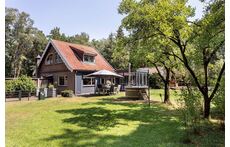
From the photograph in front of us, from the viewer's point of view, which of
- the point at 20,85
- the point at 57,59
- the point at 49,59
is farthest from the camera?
the point at 49,59

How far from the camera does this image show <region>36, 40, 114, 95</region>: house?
80.0ft

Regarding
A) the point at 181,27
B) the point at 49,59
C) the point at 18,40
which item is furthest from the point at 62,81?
the point at 18,40

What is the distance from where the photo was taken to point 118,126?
9391mm

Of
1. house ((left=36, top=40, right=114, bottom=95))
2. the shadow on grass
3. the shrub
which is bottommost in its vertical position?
the shadow on grass

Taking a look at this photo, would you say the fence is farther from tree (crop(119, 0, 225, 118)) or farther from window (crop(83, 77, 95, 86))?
tree (crop(119, 0, 225, 118))

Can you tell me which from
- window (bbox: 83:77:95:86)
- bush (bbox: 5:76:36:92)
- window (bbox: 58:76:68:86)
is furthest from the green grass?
window (bbox: 83:77:95:86)

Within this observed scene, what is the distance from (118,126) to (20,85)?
1413cm

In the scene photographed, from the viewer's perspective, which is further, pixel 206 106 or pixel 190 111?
pixel 206 106

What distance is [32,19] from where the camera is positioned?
51031 millimetres

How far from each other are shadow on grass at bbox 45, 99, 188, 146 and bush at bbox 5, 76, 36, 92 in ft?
35.7

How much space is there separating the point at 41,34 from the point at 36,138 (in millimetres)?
47622

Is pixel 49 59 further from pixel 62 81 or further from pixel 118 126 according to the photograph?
pixel 118 126

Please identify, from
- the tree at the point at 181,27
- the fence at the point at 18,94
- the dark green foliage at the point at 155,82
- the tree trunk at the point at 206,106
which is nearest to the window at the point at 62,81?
the fence at the point at 18,94

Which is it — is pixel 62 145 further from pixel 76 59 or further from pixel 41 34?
pixel 41 34
